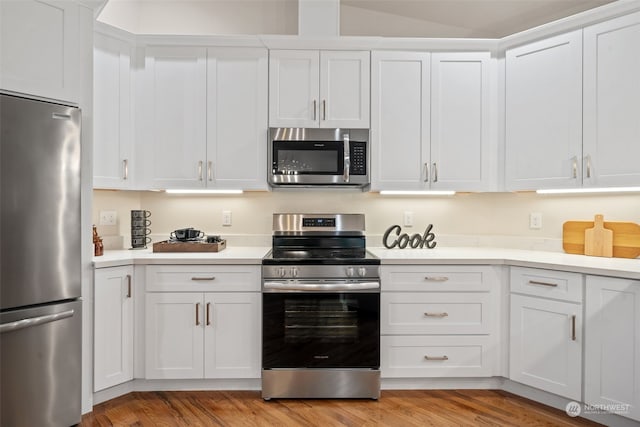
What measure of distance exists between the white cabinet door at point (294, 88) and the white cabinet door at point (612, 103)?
172 cm

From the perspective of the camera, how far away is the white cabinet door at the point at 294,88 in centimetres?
282

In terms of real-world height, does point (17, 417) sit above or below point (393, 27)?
below

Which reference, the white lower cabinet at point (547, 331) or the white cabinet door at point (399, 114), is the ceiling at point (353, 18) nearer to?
the white cabinet door at point (399, 114)

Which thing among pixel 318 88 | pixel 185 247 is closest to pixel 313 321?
pixel 185 247

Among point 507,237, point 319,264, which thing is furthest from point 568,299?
point 319,264

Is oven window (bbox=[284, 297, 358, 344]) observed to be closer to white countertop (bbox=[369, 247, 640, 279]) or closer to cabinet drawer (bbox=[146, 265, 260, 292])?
cabinet drawer (bbox=[146, 265, 260, 292])

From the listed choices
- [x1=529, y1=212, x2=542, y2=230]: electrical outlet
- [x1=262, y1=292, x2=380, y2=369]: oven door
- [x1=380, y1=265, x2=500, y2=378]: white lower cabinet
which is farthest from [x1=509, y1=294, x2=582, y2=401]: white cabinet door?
[x1=262, y1=292, x2=380, y2=369]: oven door

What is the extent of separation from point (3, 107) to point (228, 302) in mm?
1522

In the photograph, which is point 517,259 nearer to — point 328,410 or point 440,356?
point 440,356

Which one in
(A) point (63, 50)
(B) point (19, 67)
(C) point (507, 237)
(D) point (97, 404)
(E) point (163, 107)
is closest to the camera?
(B) point (19, 67)

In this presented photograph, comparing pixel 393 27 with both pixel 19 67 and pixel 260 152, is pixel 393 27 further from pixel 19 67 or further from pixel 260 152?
pixel 19 67

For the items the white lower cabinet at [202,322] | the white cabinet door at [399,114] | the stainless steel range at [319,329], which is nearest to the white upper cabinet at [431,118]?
the white cabinet door at [399,114]

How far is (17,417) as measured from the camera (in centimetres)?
191

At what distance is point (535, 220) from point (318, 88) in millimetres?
1892
